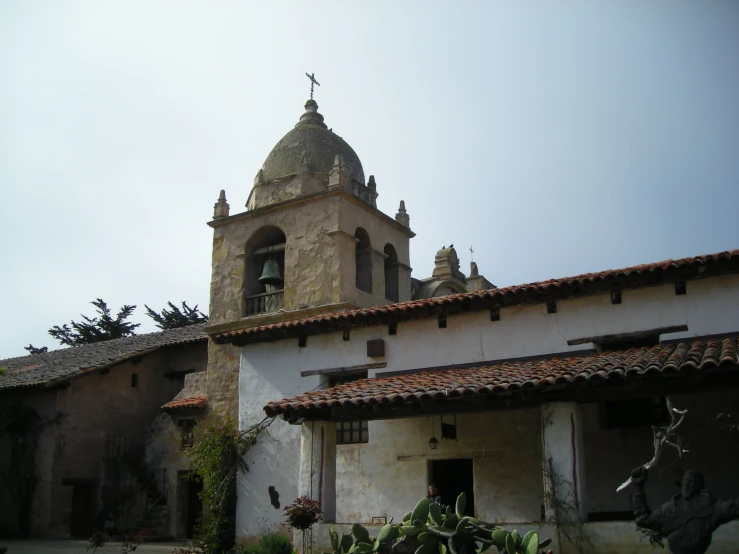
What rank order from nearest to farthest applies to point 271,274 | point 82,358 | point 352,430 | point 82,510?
point 352,430
point 271,274
point 82,510
point 82,358

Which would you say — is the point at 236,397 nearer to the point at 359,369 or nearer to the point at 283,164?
the point at 359,369

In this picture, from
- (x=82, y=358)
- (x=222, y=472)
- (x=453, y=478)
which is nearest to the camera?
(x=453, y=478)

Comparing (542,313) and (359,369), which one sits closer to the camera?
(542,313)

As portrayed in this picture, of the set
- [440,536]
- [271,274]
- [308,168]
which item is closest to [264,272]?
[271,274]

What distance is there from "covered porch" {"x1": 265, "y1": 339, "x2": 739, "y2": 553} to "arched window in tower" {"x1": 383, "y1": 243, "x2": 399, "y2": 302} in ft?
23.1

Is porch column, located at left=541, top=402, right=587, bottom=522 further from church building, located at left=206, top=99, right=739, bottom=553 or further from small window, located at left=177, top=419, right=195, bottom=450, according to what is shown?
small window, located at left=177, top=419, right=195, bottom=450

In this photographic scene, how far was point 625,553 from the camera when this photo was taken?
32.0 ft

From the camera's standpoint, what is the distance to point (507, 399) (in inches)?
440

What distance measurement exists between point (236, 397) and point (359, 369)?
545 centimetres

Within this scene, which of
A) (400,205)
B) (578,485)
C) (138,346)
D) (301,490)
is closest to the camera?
(578,485)

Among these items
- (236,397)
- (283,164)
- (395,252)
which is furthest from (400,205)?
(236,397)

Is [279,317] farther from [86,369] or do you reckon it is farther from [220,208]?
[86,369]

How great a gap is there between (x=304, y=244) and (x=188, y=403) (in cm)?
547

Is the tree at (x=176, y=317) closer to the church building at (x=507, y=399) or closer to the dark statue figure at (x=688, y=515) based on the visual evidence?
the church building at (x=507, y=399)
